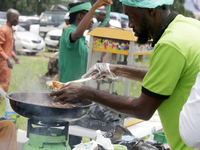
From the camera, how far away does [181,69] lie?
1.30 m

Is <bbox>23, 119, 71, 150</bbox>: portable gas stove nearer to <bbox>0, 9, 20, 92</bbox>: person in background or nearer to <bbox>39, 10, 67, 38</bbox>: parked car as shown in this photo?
<bbox>0, 9, 20, 92</bbox>: person in background

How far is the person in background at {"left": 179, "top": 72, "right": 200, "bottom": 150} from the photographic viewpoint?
99 centimetres

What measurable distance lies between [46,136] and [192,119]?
1.24 m

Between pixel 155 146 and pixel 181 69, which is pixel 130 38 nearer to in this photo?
pixel 155 146

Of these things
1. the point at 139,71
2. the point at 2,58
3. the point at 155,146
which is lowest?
the point at 155,146

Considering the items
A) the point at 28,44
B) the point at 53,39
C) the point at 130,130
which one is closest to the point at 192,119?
the point at 130,130

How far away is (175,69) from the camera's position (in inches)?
51.3

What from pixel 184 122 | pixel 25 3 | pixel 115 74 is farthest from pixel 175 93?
pixel 25 3

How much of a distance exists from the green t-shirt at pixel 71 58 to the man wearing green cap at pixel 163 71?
175cm

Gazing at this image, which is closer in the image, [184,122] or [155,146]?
[184,122]

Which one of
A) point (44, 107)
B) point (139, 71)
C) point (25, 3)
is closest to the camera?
point (44, 107)

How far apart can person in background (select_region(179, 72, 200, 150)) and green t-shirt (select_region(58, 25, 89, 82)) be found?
8.16 ft

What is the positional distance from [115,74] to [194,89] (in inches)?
50.8

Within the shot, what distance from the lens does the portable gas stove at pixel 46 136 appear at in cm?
191
